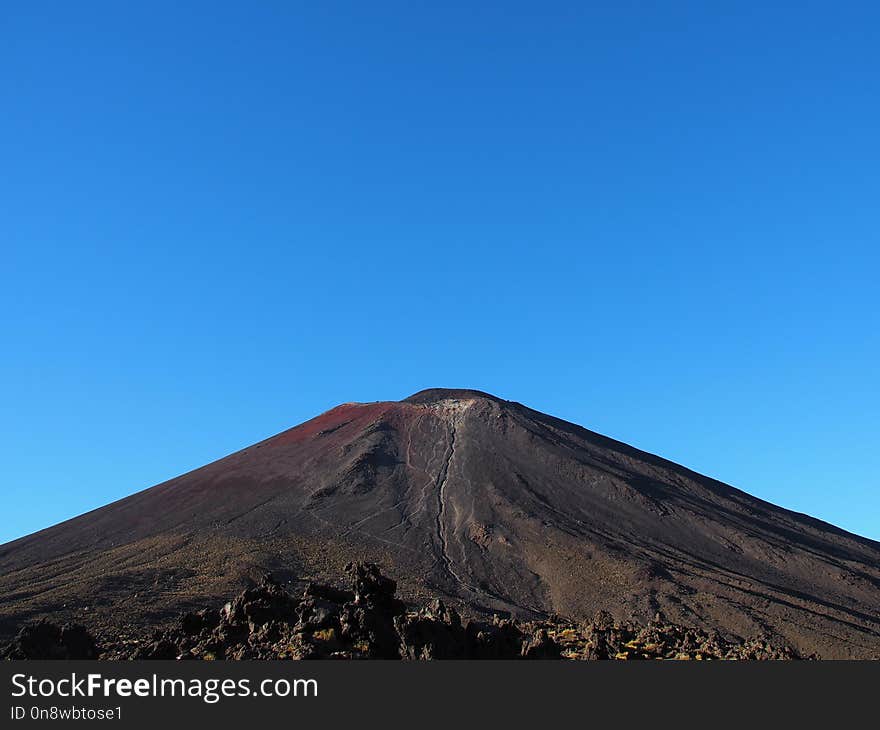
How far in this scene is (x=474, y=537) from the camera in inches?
2916

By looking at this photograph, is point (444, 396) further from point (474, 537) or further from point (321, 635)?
point (321, 635)

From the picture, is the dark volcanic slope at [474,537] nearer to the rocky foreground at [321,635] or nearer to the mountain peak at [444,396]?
the mountain peak at [444,396]

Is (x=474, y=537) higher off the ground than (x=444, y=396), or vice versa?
(x=444, y=396)

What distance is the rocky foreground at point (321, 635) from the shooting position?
61.5 ft

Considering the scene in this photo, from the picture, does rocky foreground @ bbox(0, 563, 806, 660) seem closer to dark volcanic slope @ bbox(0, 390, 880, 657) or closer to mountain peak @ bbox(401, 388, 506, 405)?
dark volcanic slope @ bbox(0, 390, 880, 657)

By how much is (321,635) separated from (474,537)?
2210 inches

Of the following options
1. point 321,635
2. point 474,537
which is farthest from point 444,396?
point 321,635

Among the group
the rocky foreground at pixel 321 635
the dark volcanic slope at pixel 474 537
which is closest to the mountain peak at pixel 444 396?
the dark volcanic slope at pixel 474 537

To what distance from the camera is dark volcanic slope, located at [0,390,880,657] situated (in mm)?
58938

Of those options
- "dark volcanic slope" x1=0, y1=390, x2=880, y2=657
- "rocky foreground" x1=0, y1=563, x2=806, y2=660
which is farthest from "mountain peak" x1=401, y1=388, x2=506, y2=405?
"rocky foreground" x1=0, y1=563, x2=806, y2=660

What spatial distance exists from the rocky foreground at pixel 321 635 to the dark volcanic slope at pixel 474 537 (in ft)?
91.8

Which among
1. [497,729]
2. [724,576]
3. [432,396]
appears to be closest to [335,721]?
[497,729]

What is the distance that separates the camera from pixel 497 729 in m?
13.8

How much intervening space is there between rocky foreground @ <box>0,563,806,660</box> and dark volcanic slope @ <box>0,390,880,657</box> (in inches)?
1101
